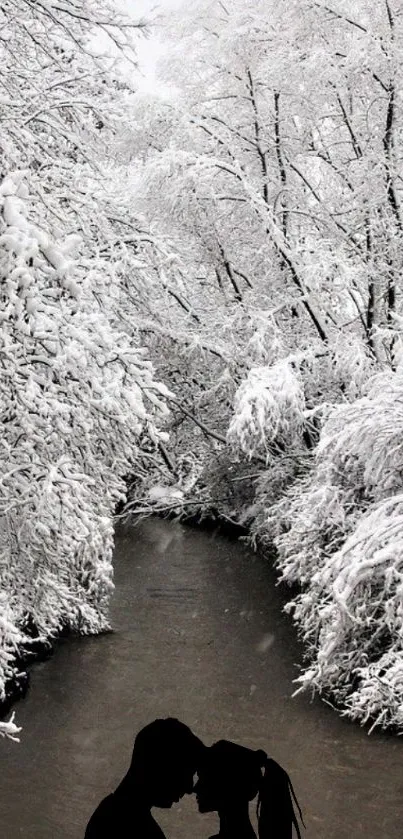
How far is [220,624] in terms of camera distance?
1216 centimetres

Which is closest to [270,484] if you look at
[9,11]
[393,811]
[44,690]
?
[44,690]

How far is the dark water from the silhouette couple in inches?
264

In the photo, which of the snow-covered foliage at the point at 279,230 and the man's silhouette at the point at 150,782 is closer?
the man's silhouette at the point at 150,782

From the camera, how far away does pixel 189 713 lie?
29.9 ft

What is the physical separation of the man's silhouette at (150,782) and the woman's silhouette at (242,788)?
0.05 ft

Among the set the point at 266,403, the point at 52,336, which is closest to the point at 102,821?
the point at 52,336

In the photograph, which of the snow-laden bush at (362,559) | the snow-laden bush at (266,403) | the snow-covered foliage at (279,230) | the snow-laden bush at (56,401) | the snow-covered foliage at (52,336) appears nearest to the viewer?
the snow-covered foliage at (52,336)

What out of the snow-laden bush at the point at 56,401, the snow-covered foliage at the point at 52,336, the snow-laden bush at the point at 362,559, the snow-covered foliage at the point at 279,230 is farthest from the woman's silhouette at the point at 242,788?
the snow-covered foliage at the point at 279,230

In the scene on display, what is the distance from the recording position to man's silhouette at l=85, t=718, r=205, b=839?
28.1 inches

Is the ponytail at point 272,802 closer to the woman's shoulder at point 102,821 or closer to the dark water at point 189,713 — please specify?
the woman's shoulder at point 102,821

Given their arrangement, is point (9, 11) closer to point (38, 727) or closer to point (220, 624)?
point (38, 727)

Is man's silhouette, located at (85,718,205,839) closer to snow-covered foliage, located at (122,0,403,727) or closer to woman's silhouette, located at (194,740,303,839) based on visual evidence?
woman's silhouette, located at (194,740,303,839)

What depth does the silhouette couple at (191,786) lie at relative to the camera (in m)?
0.70

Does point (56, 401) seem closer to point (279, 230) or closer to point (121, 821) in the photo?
point (121, 821)
